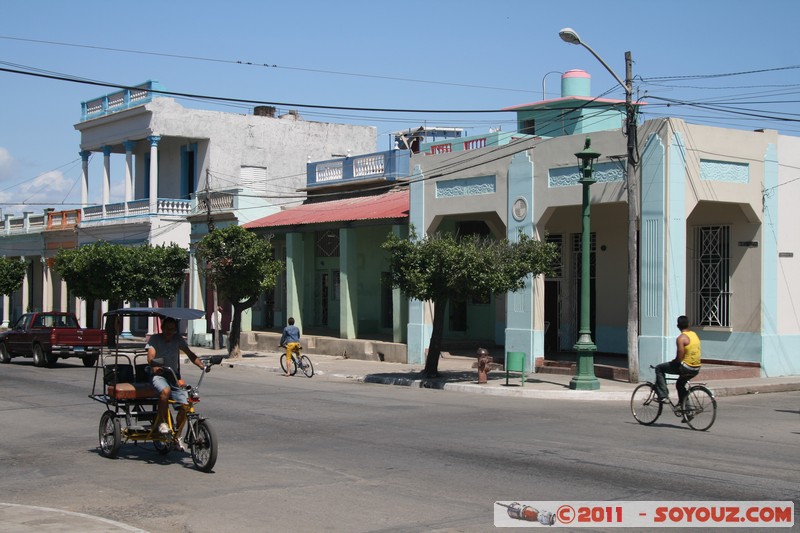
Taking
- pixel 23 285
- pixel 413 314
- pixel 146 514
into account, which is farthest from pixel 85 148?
pixel 146 514

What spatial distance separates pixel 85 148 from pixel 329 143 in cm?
1243

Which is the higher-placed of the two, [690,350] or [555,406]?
[690,350]

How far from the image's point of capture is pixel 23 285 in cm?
5509

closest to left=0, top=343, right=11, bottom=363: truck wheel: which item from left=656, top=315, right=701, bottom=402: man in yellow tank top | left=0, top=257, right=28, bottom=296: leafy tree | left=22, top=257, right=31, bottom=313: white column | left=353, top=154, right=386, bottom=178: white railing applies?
left=353, top=154, right=386, bottom=178: white railing

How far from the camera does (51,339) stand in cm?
2806

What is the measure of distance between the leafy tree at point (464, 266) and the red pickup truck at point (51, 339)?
10200 mm

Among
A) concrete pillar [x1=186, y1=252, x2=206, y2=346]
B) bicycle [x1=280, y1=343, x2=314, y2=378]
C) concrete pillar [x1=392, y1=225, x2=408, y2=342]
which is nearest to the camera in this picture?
bicycle [x1=280, y1=343, x2=314, y2=378]

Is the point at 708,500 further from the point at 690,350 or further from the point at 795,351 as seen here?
the point at 795,351

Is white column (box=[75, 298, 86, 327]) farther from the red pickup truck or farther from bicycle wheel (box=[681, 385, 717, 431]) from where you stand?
bicycle wheel (box=[681, 385, 717, 431])

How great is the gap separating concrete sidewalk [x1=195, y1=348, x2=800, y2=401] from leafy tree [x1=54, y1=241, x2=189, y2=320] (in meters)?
7.77

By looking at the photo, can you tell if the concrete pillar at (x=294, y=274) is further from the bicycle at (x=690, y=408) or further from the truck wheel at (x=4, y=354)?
the bicycle at (x=690, y=408)

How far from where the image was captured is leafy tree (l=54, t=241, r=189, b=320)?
119ft

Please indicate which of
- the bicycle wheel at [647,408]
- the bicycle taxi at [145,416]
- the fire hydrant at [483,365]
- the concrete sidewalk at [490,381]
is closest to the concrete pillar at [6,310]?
the concrete sidewalk at [490,381]

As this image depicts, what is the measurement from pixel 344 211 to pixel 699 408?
777 inches
